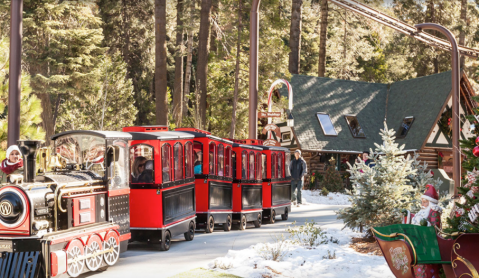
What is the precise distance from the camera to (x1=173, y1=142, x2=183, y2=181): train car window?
12.9 meters

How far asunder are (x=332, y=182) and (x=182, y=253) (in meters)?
19.4

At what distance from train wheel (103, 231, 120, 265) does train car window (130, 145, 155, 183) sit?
74.9 inches

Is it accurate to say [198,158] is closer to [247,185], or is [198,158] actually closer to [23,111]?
[247,185]

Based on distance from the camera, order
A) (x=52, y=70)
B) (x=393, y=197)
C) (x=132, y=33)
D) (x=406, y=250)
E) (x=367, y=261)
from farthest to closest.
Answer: (x=132, y=33) < (x=52, y=70) < (x=393, y=197) < (x=367, y=261) < (x=406, y=250)

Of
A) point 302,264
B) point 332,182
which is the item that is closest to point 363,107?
point 332,182

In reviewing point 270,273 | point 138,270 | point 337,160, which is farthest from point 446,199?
point 337,160

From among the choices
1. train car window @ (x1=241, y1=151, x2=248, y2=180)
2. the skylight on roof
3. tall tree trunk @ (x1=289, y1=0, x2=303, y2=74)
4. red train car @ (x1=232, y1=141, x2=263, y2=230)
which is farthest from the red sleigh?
tall tree trunk @ (x1=289, y1=0, x2=303, y2=74)

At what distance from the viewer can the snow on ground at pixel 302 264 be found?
374 inches

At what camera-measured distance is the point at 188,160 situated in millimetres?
13734

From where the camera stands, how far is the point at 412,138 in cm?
3453

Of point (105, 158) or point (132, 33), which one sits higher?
point (132, 33)

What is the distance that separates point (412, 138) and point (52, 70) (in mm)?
22032

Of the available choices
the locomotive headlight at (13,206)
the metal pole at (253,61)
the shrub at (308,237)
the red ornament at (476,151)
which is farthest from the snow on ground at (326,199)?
the red ornament at (476,151)

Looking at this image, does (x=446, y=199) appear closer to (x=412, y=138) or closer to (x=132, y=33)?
(x=412, y=138)
